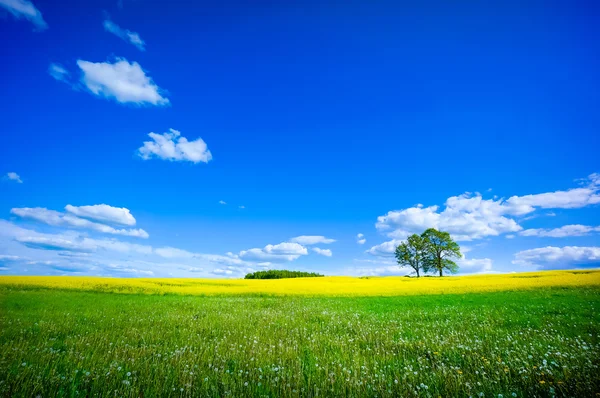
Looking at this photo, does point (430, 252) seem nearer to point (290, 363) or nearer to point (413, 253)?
point (413, 253)

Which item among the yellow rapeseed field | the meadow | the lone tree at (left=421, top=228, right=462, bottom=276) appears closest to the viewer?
the meadow

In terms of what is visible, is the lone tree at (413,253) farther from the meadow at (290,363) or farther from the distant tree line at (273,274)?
the meadow at (290,363)

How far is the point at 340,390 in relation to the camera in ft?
15.5

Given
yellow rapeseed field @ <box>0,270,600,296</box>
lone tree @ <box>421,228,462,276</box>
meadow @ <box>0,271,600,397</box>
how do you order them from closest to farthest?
meadow @ <box>0,271,600,397</box>, yellow rapeseed field @ <box>0,270,600,296</box>, lone tree @ <box>421,228,462,276</box>

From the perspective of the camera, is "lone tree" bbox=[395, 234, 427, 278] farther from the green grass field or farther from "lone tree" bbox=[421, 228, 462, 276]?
the green grass field

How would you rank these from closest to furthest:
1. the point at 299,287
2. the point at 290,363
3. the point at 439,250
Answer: the point at 290,363 < the point at 299,287 < the point at 439,250

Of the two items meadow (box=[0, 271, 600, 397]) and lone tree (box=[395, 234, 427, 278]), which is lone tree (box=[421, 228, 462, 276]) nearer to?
lone tree (box=[395, 234, 427, 278])

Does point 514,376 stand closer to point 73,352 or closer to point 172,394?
point 172,394

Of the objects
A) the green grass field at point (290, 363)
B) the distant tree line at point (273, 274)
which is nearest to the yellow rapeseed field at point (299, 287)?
the green grass field at point (290, 363)

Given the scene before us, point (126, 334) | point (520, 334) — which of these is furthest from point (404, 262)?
point (126, 334)

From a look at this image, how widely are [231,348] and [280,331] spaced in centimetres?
294

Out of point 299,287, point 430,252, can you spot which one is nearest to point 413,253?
point 430,252

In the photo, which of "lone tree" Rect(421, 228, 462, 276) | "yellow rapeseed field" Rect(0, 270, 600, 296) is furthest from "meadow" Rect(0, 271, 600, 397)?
"lone tree" Rect(421, 228, 462, 276)

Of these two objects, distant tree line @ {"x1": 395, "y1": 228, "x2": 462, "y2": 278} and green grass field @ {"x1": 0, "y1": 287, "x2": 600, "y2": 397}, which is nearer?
green grass field @ {"x1": 0, "y1": 287, "x2": 600, "y2": 397}
